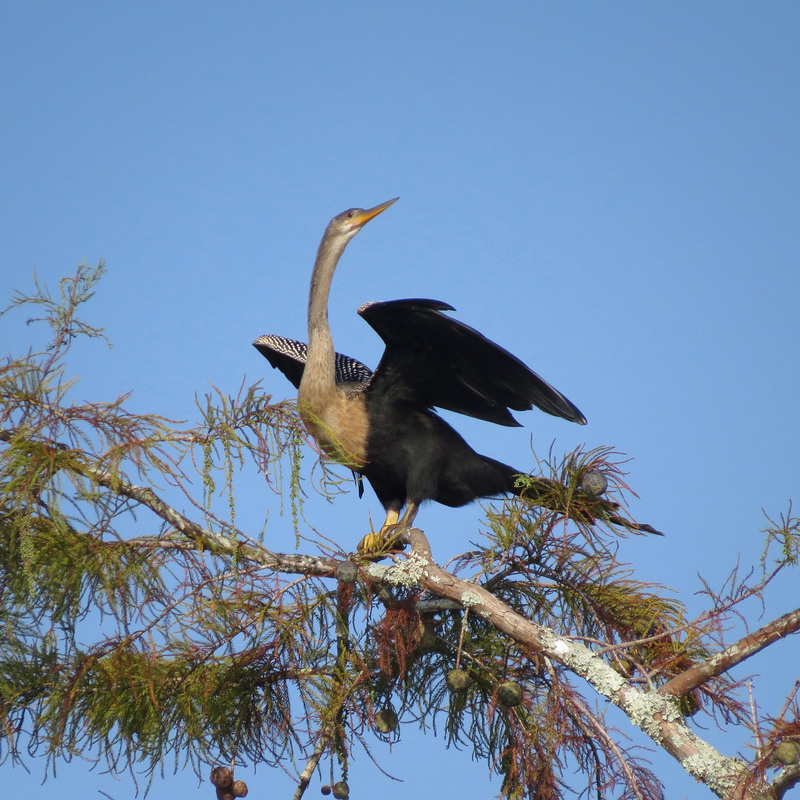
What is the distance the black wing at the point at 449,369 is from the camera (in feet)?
12.8

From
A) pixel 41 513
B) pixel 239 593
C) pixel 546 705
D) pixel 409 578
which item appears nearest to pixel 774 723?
pixel 546 705

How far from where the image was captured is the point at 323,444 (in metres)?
4.05

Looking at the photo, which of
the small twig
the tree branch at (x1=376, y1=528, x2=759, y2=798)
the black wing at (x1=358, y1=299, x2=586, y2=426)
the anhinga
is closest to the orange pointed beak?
the anhinga

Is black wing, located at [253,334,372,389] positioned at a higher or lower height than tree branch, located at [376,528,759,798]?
higher

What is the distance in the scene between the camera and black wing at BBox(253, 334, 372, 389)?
521cm

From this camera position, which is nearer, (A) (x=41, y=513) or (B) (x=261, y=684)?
(A) (x=41, y=513)

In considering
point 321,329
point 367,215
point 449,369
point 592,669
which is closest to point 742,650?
point 592,669

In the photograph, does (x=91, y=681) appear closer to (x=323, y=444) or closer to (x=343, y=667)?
(x=343, y=667)

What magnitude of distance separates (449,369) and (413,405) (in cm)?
28

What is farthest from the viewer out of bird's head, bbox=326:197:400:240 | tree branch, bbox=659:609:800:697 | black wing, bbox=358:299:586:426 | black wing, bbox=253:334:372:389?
black wing, bbox=253:334:372:389

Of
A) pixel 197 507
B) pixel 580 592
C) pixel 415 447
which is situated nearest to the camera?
pixel 197 507

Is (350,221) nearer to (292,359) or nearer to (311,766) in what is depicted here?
(292,359)

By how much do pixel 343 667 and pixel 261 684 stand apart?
0.31m

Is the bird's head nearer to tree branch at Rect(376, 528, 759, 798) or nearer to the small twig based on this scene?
tree branch at Rect(376, 528, 759, 798)
